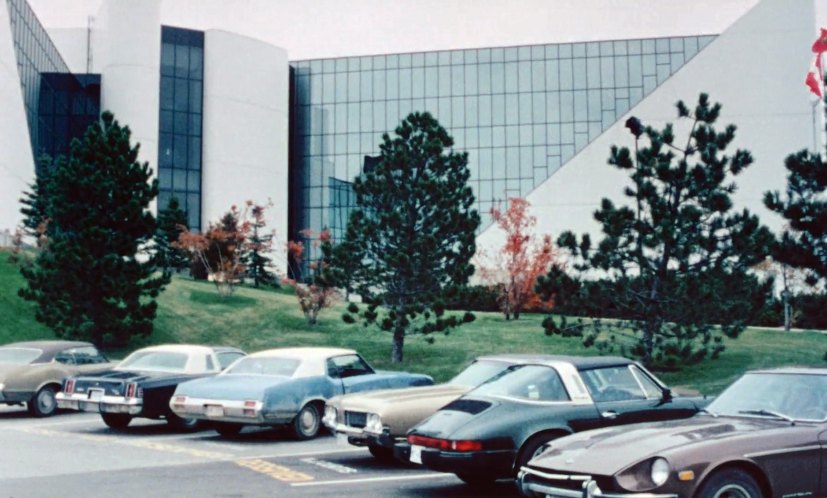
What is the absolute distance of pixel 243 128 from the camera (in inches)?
2464

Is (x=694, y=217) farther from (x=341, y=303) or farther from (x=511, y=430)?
(x=341, y=303)

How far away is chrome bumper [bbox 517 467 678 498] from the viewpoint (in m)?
6.10

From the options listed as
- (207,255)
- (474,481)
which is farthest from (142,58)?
(474,481)

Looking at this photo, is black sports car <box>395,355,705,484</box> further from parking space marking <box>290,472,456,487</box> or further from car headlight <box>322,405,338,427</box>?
car headlight <box>322,405,338,427</box>

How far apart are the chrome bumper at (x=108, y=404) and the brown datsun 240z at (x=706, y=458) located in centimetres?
849

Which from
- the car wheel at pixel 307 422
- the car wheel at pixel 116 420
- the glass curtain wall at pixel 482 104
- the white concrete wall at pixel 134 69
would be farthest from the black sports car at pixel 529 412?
the glass curtain wall at pixel 482 104

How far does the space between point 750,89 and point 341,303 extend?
3173 centimetres

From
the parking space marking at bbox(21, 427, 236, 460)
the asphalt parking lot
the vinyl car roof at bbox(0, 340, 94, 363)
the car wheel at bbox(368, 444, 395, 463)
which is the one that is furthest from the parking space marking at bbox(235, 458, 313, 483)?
the vinyl car roof at bbox(0, 340, 94, 363)

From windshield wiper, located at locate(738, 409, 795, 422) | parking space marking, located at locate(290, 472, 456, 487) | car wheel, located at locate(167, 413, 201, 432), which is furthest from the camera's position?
car wheel, located at locate(167, 413, 201, 432)

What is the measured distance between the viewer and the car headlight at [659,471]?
609cm

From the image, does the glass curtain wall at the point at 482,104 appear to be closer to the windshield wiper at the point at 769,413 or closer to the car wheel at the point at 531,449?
the car wheel at the point at 531,449

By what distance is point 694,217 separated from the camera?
21484 mm

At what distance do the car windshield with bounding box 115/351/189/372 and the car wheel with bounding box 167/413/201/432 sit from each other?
0.82 m

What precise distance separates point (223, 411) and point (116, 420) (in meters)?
3.55
